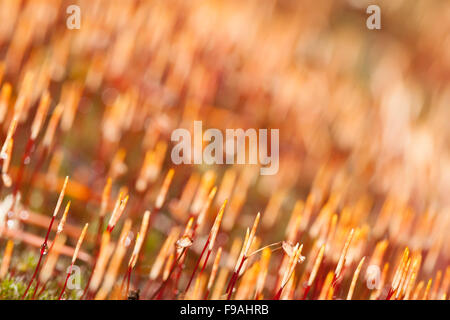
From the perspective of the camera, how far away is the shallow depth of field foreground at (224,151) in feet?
3.97

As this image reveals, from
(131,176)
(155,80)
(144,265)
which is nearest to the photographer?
(144,265)

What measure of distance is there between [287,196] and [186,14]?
132cm

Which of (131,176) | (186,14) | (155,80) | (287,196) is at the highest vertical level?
(186,14)

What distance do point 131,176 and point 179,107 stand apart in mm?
584

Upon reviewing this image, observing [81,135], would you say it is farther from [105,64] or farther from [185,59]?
[185,59]

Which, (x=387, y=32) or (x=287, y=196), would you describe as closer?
(x=287, y=196)

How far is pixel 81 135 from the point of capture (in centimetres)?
181

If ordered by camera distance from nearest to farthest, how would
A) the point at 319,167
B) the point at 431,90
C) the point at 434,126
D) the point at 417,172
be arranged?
the point at 319,167 < the point at 417,172 < the point at 434,126 < the point at 431,90

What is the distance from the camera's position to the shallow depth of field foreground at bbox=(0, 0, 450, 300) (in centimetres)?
121

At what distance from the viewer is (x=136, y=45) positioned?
7.87 ft

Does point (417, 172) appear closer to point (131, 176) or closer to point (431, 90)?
point (431, 90)

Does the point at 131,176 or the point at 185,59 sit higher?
Answer: the point at 185,59

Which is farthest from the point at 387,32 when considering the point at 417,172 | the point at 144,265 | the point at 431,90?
the point at 144,265

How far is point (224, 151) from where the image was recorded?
2.17m
